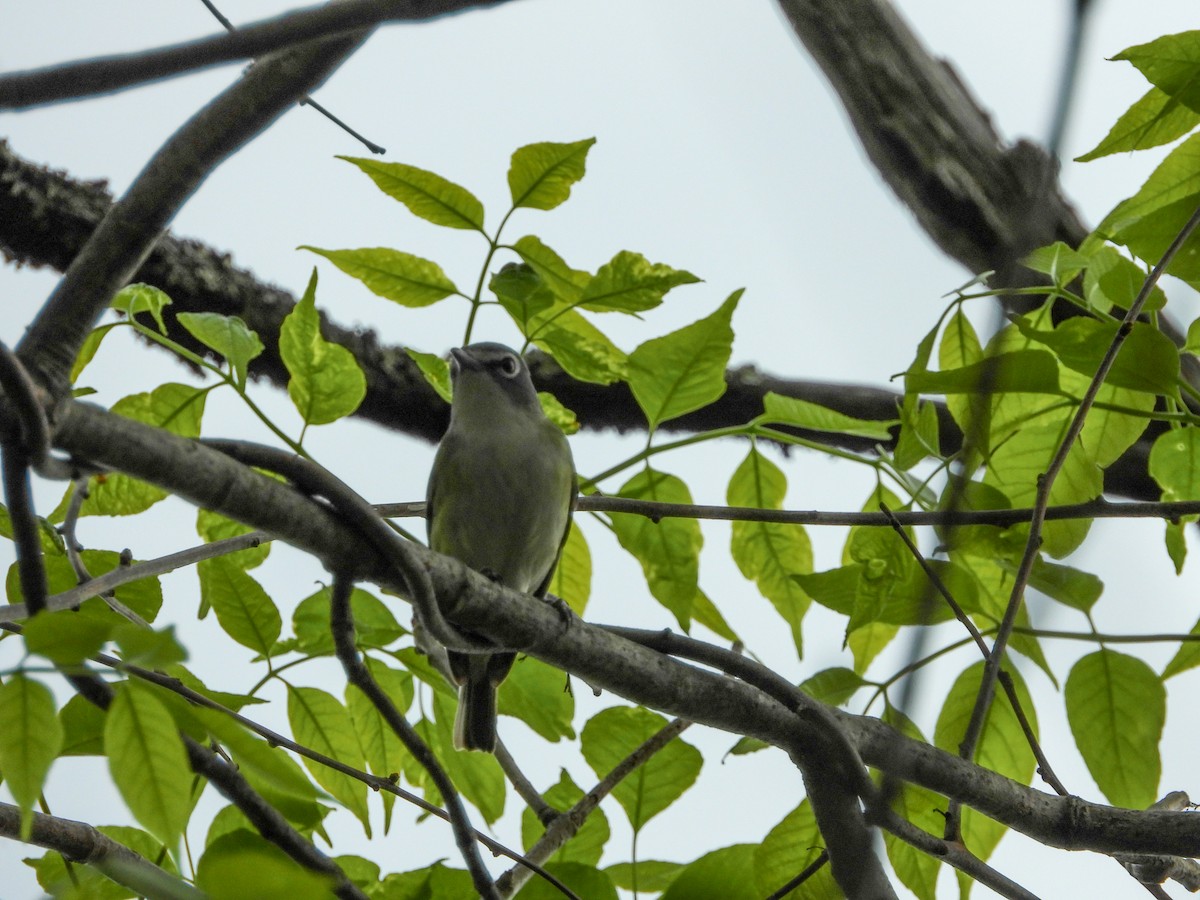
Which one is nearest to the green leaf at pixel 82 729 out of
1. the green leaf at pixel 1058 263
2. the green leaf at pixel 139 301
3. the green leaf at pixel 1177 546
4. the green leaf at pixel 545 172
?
the green leaf at pixel 139 301

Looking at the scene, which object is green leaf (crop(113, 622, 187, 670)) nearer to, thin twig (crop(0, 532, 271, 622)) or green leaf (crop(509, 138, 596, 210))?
thin twig (crop(0, 532, 271, 622))

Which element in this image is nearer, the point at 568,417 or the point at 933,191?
the point at 568,417

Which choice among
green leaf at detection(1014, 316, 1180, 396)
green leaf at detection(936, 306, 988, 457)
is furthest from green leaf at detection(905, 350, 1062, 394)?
green leaf at detection(936, 306, 988, 457)

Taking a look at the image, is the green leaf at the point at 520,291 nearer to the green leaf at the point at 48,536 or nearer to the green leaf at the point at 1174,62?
the green leaf at the point at 48,536

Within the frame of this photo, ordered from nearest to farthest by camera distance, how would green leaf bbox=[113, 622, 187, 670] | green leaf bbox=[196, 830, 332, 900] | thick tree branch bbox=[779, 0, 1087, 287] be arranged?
green leaf bbox=[196, 830, 332, 900], green leaf bbox=[113, 622, 187, 670], thick tree branch bbox=[779, 0, 1087, 287]

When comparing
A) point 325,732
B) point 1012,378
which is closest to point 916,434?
point 1012,378

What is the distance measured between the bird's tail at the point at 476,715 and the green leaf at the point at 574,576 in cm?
55

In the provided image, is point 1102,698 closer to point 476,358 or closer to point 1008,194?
point 476,358

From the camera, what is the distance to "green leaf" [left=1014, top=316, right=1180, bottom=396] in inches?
84.2

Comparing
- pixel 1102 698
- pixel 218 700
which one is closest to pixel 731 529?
pixel 1102 698

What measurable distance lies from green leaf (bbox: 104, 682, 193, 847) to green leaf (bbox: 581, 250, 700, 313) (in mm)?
1492

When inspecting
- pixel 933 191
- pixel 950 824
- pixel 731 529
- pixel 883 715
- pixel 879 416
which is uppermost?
pixel 933 191

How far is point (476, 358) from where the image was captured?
477 centimetres

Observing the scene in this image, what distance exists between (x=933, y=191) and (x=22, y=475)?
16.8ft
